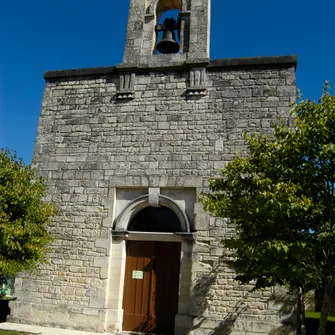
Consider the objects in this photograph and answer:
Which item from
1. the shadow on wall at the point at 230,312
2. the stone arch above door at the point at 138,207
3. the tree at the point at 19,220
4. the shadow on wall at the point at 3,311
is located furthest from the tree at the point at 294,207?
the shadow on wall at the point at 3,311

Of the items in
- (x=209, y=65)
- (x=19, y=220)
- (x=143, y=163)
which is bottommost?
(x=19, y=220)

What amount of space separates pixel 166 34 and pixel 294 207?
19.1 ft

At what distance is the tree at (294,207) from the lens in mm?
5289

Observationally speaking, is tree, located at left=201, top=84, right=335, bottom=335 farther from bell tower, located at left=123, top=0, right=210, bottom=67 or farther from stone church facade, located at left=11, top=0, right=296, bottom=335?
bell tower, located at left=123, top=0, right=210, bottom=67

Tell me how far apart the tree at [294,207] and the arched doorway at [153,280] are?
244 centimetres

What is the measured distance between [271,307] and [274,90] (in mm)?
4294

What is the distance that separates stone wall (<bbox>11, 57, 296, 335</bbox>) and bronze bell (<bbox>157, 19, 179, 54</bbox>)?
0.76m

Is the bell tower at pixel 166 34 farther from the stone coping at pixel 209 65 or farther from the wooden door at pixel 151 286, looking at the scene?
the wooden door at pixel 151 286

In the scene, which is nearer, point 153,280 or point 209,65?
point 153,280

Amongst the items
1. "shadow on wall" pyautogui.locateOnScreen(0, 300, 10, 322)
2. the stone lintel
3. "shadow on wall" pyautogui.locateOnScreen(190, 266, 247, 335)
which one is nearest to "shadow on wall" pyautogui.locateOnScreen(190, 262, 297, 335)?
"shadow on wall" pyautogui.locateOnScreen(190, 266, 247, 335)

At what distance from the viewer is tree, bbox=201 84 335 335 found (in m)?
5.29

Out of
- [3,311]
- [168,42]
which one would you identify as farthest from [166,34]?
[3,311]

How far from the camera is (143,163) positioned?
339 inches

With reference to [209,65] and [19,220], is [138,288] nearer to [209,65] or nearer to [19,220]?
[19,220]
